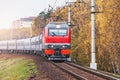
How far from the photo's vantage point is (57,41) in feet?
120

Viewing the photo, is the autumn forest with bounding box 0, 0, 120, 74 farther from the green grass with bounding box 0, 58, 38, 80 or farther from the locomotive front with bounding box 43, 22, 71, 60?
the green grass with bounding box 0, 58, 38, 80

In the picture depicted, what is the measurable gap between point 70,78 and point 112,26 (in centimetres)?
2998

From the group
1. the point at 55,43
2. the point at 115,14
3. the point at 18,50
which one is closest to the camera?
the point at 55,43

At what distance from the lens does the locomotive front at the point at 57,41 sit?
36375 mm

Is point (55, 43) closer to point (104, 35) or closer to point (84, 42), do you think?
point (104, 35)

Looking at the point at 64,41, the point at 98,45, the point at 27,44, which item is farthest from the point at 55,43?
the point at 27,44

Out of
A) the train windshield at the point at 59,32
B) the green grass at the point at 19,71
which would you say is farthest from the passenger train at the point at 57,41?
the green grass at the point at 19,71

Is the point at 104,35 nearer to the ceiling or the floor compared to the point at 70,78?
nearer to the ceiling

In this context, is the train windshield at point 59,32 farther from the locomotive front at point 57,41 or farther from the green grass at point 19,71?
the green grass at point 19,71

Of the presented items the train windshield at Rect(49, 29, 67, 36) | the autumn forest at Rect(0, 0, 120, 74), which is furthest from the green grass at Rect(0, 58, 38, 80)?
the autumn forest at Rect(0, 0, 120, 74)

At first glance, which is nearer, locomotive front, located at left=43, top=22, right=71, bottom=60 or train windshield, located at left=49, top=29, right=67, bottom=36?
locomotive front, located at left=43, top=22, right=71, bottom=60

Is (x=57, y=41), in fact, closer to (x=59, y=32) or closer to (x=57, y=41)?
(x=57, y=41)

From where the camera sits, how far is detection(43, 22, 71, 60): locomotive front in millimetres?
36375

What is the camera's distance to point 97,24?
2242 inches
